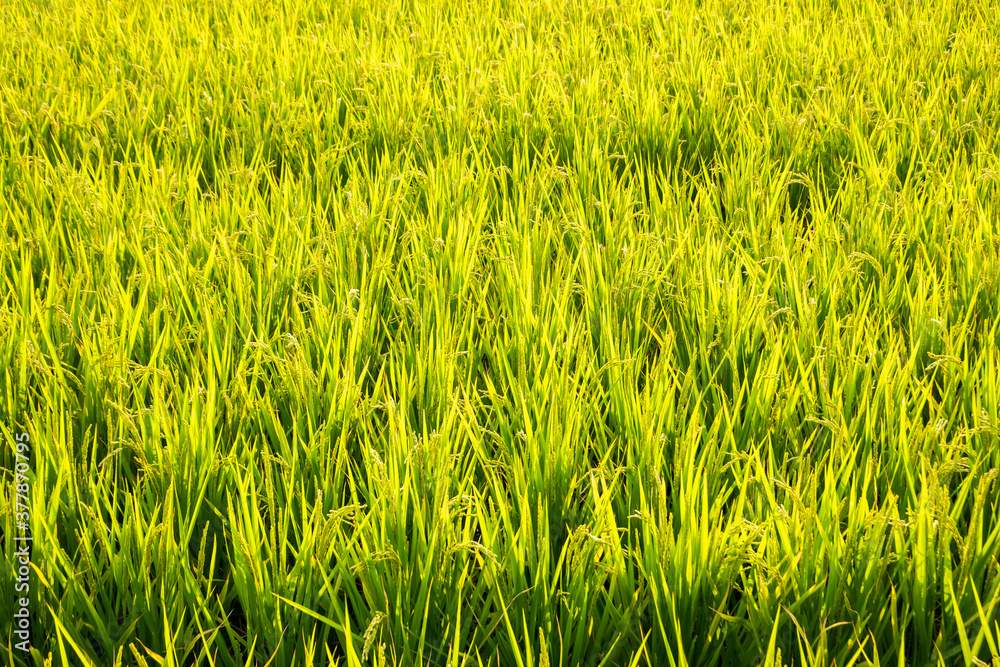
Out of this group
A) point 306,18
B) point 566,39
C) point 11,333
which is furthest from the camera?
point 306,18

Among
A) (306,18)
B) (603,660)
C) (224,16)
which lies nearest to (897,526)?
(603,660)

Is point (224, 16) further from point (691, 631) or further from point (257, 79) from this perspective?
point (691, 631)

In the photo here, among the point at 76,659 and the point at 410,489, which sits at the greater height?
the point at 410,489

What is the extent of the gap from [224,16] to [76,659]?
3.71m

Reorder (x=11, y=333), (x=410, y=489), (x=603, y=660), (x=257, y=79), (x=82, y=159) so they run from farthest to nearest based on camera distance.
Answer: (x=257, y=79), (x=82, y=159), (x=11, y=333), (x=410, y=489), (x=603, y=660)

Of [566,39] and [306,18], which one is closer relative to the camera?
[566,39]

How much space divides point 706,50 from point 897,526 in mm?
2696

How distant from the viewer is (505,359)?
1.50 meters

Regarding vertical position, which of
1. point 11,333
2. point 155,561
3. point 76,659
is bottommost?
point 76,659

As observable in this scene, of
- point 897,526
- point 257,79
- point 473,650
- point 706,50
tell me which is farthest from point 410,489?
point 706,50

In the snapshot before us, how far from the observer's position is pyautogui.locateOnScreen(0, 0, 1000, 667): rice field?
1068 mm

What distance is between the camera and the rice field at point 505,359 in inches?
42.1

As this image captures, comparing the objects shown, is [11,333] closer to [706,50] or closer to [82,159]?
[82,159]

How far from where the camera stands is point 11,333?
1562 mm
